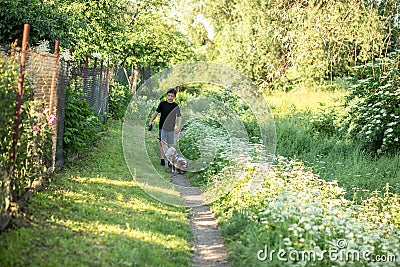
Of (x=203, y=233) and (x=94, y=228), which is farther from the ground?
(x=94, y=228)

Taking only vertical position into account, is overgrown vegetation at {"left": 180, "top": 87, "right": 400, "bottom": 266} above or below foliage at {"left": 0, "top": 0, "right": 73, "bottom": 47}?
below

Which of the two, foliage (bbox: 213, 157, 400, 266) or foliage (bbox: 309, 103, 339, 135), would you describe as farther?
foliage (bbox: 309, 103, 339, 135)

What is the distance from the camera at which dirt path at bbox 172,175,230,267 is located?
627 cm

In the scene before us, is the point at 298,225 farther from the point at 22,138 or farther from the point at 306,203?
the point at 22,138

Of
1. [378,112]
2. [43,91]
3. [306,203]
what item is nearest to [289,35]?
[306,203]

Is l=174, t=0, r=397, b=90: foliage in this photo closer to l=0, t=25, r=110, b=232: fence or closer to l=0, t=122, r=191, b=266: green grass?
l=0, t=122, r=191, b=266: green grass

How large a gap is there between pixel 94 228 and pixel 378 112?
9254 mm

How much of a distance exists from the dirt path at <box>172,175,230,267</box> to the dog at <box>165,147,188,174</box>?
56.3 inches

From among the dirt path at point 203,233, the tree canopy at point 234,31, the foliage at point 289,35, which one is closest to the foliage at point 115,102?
the tree canopy at point 234,31

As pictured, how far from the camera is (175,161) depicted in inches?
481

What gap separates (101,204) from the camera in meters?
7.46

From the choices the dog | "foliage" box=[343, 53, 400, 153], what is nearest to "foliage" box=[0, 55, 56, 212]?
the dog

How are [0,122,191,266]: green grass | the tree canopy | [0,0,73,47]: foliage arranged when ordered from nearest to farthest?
[0,122,191,266]: green grass
the tree canopy
[0,0,73,47]: foliage

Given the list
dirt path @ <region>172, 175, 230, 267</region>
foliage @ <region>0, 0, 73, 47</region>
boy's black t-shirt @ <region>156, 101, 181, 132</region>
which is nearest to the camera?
dirt path @ <region>172, 175, 230, 267</region>
